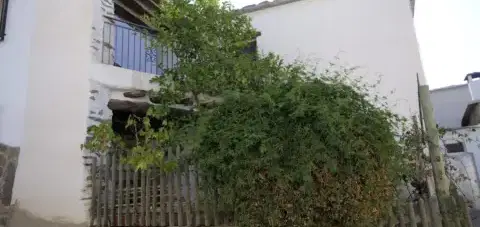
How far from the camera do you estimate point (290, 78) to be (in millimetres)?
3928

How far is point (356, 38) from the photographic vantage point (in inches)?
290

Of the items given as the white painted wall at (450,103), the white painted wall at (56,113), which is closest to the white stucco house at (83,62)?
the white painted wall at (56,113)

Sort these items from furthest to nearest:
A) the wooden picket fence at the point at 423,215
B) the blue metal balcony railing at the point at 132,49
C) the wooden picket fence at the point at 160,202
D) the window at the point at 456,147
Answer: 1. the window at the point at 456,147
2. the blue metal balcony railing at the point at 132,49
3. the wooden picket fence at the point at 160,202
4. the wooden picket fence at the point at 423,215

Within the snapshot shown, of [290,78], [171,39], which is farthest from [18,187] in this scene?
[290,78]

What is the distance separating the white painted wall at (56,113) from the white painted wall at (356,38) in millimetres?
3918

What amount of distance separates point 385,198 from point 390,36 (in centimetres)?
454

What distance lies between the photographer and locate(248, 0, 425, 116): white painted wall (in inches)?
271

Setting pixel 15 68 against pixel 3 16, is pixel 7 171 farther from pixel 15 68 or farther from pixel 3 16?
pixel 3 16

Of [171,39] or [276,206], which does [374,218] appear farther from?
[171,39]

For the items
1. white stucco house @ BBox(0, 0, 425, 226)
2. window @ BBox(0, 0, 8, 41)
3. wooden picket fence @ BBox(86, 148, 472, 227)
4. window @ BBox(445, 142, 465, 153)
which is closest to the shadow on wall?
white stucco house @ BBox(0, 0, 425, 226)

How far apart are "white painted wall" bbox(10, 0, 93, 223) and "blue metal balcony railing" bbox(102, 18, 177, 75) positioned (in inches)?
19.2

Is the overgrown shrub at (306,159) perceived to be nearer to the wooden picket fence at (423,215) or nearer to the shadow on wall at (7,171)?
the wooden picket fence at (423,215)

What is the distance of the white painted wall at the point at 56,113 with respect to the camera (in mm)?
5074

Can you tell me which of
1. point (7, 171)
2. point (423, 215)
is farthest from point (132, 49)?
point (423, 215)
